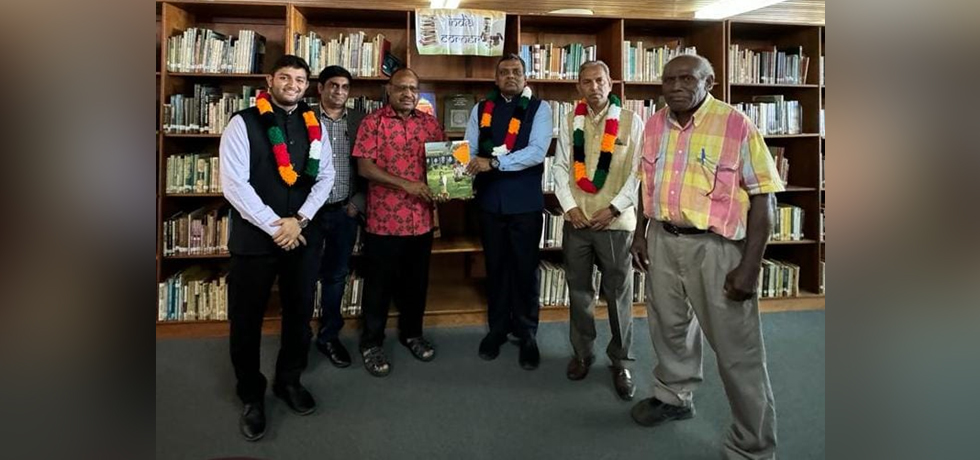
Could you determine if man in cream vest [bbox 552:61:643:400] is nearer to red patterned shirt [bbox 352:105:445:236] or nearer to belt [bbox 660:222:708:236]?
belt [bbox 660:222:708:236]

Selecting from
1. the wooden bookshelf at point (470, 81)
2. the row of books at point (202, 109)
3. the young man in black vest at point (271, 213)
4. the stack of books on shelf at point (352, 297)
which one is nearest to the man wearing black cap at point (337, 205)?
the stack of books on shelf at point (352, 297)

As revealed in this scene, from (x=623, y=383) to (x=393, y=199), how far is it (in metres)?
1.52

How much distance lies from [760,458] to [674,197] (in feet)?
3.33

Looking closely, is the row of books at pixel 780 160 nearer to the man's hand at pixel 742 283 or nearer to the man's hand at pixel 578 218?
the man's hand at pixel 578 218

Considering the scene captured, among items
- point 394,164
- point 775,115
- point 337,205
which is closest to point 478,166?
point 394,164

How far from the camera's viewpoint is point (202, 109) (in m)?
3.54

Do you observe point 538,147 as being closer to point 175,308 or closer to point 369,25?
point 369,25

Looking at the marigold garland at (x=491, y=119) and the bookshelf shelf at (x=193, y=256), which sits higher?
the marigold garland at (x=491, y=119)

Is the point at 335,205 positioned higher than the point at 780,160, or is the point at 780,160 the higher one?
the point at 780,160

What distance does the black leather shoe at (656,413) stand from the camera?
2432 millimetres

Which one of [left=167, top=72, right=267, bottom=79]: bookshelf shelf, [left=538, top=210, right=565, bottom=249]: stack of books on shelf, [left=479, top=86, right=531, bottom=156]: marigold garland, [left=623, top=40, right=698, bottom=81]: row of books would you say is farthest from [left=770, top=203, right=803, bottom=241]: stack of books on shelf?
[left=167, top=72, right=267, bottom=79]: bookshelf shelf

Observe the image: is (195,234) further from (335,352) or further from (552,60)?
(552,60)
